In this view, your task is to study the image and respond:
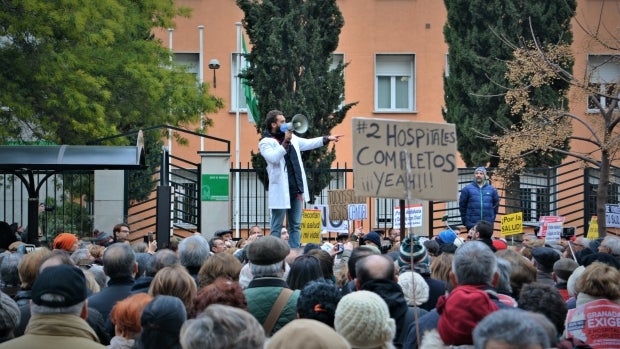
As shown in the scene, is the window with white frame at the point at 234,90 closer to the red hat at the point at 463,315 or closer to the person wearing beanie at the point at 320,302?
the person wearing beanie at the point at 320,302

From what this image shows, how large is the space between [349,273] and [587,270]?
6.53ft

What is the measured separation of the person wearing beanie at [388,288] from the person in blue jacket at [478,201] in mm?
10510

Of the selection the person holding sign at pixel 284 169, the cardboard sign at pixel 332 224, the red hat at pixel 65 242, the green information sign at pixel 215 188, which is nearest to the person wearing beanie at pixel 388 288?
the red hat at pixel 65 242

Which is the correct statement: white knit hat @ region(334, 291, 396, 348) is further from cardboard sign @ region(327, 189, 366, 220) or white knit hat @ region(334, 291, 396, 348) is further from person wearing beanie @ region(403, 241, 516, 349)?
cardboard sign @ region(327, 189, 366, 220)

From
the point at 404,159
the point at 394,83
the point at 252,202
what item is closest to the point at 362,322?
the point at 404,159

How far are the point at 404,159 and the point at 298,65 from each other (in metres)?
17.0

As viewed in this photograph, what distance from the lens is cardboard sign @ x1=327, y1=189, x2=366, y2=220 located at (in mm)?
19938

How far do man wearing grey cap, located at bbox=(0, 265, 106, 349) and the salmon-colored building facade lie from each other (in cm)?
A: 2692

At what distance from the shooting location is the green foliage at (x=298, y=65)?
2434 cm

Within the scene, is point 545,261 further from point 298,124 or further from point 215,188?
point 215,188

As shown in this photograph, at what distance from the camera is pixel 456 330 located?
5.79 meters

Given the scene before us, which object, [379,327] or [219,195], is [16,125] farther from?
[379,327]

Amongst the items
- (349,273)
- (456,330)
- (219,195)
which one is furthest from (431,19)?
(456,330)

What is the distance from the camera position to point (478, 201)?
17.4 m
